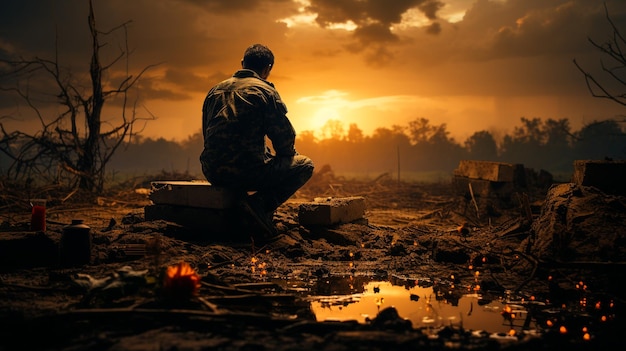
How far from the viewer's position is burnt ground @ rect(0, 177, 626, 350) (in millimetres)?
2885

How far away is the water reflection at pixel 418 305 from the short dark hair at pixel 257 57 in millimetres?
3307

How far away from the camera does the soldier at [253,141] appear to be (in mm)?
6195

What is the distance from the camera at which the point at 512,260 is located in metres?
5.50

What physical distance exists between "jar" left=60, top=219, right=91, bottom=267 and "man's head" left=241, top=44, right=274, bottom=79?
3.15 metres

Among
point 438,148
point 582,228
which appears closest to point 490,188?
point 582,228

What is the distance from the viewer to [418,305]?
13.2ft

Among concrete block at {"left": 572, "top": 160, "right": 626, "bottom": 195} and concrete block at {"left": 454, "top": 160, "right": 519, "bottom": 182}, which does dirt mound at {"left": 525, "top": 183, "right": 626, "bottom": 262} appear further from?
concrete block at {"left": 454, "top": 160, "right": 519, "bottom": 182}

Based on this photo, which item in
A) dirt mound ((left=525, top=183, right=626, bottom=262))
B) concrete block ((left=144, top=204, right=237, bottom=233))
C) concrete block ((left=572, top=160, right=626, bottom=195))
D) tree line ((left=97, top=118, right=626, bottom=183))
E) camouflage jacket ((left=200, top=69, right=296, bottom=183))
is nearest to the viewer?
dirt mound ((left=525, top=183, right=626, bottom=262))

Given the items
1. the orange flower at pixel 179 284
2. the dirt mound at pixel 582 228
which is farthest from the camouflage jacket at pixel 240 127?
the dirt mound at pixel 582 228

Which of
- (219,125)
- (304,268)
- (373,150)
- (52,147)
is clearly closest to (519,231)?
(304,268)

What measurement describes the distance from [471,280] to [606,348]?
6.58 ft

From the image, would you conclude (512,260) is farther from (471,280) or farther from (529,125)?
(529,125)

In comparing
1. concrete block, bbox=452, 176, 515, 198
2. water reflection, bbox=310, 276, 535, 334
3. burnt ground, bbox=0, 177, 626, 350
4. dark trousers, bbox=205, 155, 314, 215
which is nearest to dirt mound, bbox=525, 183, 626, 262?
burnt ground, bbox=0, 177, 626, 350

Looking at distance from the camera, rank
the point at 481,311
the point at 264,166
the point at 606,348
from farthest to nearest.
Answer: the point at 264,166
the point at 481,311
the point at 606,348
